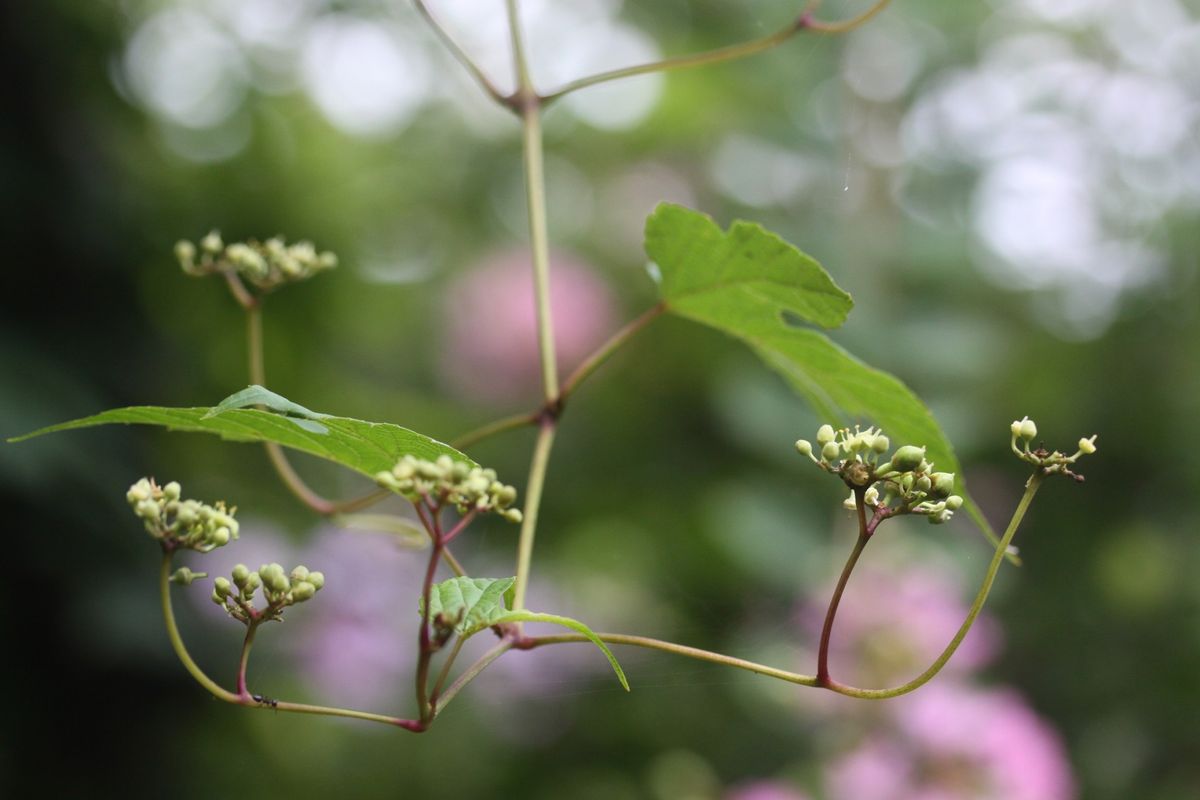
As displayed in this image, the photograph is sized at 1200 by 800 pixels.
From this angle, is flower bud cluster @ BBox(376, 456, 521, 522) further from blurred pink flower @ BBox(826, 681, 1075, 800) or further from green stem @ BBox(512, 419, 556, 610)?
blurred pink flower @ BBox(826, 681, 1075, 800)

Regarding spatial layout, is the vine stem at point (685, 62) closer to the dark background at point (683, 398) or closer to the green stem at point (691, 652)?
the green stem at point (691, 652)

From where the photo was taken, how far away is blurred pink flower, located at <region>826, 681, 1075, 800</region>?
2.95 ft

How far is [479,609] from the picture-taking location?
0.33m

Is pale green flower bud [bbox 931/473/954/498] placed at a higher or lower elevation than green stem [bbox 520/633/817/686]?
higher

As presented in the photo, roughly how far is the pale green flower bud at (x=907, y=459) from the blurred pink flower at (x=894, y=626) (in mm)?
662

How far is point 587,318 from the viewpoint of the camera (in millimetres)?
1680

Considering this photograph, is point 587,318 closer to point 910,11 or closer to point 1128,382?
point 910,11

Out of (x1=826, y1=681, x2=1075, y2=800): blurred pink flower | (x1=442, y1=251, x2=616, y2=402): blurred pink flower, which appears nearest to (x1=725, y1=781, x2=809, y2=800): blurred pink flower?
(x1=826, y1=681, x2=1075, y2=800): blurred pink flower

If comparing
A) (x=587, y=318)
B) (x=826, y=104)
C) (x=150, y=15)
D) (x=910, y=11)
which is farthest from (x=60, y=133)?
(x=910, y=11)

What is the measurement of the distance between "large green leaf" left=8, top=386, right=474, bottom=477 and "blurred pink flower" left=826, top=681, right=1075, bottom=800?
0.67 metres

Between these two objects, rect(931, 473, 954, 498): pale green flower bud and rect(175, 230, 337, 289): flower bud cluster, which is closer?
rect(931, 473, 954, 498): pale green flower bud

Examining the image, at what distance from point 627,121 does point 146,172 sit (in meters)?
0.77

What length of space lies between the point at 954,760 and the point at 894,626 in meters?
0.12

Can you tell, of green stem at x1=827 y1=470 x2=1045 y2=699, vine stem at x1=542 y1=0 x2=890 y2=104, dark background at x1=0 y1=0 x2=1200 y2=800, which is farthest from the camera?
dark background at x1=0 y1=0 x2=1200 y2=800
